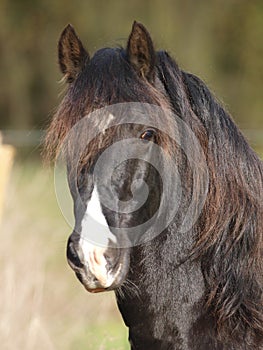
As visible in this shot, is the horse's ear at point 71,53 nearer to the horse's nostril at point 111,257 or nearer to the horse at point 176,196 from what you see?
the horse at point 176,196

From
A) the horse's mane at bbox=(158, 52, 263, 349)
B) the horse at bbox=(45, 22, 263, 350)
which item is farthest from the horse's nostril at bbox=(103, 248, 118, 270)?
the horse's mane at bbox=(158, 52, 263, 349)

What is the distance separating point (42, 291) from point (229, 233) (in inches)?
130

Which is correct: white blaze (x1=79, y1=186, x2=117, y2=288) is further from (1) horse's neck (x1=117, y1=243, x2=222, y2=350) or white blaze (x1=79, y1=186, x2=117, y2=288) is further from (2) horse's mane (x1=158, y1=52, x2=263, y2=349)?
(2) horse's mane (x1=158, y1=52, x2=263, y2=349)

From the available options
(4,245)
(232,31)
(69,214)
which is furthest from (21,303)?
(232,31)

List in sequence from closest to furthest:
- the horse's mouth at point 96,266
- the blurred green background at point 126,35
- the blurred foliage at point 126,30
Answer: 1. the horse's mouth at point 96,266
2. the blurred green background at point 126,35
3. the blurred foliage at point 126,30

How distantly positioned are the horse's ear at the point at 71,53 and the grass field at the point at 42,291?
1813 millimetres

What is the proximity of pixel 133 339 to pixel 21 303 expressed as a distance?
255 centimetres

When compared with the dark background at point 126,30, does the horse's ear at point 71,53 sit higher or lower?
higher

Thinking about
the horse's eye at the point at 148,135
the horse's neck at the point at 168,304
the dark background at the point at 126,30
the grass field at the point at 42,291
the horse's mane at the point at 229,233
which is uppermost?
the horse's eye at the point at 148,135

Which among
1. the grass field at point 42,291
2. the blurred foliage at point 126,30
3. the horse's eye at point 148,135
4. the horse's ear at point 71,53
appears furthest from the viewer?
the blurred foliage at point 126,30

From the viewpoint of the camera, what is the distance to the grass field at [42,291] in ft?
17.7

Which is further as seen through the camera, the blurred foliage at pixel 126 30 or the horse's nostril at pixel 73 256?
the blurred foliage at pixel 126 30

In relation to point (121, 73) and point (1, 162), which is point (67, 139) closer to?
point (121, 73)

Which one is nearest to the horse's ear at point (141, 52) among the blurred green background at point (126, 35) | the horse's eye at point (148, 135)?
the horse's eye at point (148, 135)
